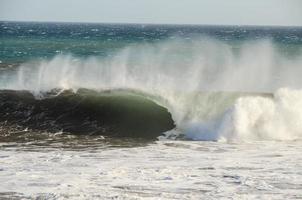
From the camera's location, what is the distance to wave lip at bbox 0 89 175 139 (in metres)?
14.9

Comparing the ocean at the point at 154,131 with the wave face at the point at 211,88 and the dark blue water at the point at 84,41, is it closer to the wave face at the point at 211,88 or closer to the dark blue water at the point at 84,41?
the wave face at the point at 211,88

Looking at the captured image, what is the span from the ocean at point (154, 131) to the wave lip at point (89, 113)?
0.09 feet

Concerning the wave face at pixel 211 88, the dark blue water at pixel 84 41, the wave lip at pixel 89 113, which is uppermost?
the wave face at pixel 211 88

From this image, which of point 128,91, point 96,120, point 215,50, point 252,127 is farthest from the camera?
point 215,50

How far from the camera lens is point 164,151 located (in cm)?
1168

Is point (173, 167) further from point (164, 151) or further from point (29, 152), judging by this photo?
point (29, 152)

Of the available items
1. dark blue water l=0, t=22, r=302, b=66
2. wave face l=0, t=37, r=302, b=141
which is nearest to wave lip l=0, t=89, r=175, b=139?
wave face l=0, t=37, r=302, b=141

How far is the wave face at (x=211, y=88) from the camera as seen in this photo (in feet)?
46.0

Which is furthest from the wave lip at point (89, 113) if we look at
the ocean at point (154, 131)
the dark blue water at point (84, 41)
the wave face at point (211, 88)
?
the dark blue water at point (84, 41)

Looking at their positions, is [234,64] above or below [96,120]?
above

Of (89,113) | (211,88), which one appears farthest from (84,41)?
(89,113)

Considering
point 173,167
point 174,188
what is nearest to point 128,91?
point 173,167

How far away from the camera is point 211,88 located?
1742cm

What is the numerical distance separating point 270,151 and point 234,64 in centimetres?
853
